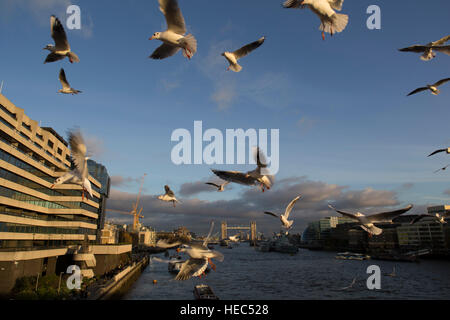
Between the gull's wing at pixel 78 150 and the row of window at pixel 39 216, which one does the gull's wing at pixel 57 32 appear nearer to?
the gull's wing at pixel 78 150

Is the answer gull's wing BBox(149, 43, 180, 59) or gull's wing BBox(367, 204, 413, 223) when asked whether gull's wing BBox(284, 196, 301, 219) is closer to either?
gull's wing BBox(367, 204, 413, 223)

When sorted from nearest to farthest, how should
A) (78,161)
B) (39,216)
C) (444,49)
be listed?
(78,161)
(444,49)
(39,216)

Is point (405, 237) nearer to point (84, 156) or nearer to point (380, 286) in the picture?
point (380, 286)

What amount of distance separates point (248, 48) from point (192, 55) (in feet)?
10.3

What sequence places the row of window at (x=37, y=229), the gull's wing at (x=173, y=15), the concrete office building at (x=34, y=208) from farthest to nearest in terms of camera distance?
the row of window at (x=37, y=229) < the concrete office building at (x=34, y=208) < the gull's wing at (x=173, y=15)

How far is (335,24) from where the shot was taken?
10.0 meters

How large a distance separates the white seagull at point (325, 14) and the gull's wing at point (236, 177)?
630 cm

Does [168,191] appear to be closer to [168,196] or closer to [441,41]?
[168,196]

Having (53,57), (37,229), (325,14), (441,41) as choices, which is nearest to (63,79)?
(53,57)

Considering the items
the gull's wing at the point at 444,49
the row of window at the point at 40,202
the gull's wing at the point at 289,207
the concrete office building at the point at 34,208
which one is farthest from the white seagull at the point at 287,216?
the row of window at the point at 40,202

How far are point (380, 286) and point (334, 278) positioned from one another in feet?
42.4

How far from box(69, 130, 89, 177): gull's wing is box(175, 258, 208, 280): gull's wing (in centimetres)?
585

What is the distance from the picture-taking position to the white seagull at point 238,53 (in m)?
13.3
